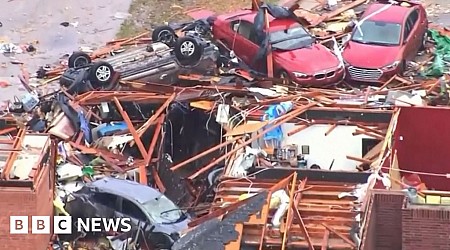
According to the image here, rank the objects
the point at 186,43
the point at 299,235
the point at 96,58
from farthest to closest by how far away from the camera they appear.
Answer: the point at 96,58, the point at 186,43, the point at 299,235

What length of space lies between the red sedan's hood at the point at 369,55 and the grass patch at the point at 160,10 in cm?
669

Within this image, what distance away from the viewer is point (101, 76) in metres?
24.4

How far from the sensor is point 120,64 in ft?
82.7

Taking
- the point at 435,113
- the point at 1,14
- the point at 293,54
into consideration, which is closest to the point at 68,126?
the point at 293,54

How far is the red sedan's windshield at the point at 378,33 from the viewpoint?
25594mm

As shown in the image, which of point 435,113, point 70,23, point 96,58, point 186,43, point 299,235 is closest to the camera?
→ point 299,235

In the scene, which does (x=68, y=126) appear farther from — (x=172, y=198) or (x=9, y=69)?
(x=9, y=69)

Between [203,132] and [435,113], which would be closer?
[435,113]

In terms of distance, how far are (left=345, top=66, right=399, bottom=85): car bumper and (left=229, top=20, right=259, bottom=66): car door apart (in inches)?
87.9

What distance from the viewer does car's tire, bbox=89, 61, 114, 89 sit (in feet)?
80.1

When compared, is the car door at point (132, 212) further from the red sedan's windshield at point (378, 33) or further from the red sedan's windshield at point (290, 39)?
the red sedan's windshield at point (378, 33)

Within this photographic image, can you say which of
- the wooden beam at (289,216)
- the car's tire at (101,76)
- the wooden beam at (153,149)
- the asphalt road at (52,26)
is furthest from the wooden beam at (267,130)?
the asphalt road at (52,26)

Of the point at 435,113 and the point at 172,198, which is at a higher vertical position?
the point at 435,113

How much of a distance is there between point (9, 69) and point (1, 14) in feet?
12.8
